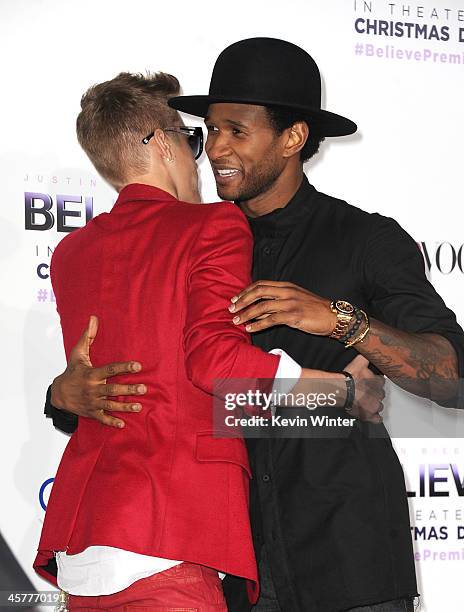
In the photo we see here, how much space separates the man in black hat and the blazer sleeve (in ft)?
0.14

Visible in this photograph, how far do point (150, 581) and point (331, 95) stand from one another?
87.2 inches

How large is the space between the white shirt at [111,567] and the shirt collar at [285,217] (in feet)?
1.79

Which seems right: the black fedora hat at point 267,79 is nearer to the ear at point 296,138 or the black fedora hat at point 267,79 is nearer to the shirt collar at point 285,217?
the ear at point 296,138

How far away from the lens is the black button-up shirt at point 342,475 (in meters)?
1.97

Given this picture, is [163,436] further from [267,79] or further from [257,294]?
[267,79]

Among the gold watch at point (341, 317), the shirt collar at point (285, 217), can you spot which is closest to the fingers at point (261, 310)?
the gold watch at point (341, 317)

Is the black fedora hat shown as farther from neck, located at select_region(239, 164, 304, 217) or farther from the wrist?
the wrist

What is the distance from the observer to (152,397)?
70.6 inches

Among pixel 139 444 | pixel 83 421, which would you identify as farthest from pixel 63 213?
pixel 139 444

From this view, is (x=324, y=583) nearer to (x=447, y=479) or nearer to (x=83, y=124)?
(x=83, y=124)

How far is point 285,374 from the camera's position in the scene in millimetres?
1812

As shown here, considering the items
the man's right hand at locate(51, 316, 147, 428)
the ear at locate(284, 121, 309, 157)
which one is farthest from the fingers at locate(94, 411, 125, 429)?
the ear at locate(284, 121, 309, 157)

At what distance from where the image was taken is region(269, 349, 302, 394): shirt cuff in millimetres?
1798

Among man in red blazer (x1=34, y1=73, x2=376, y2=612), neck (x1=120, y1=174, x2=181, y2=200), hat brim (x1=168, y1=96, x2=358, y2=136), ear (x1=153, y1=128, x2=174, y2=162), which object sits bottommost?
man in red blazer (x1=34, y1=73, x2=376, y2=612)
